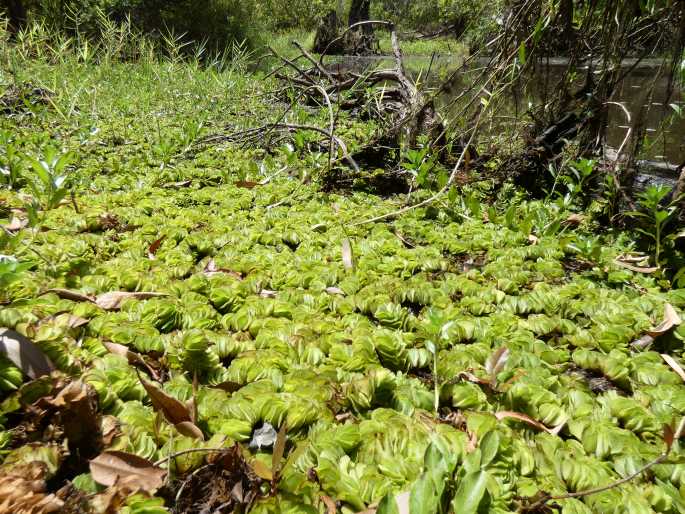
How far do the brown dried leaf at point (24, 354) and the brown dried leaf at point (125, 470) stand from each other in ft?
0.94

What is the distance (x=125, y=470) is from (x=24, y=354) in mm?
389

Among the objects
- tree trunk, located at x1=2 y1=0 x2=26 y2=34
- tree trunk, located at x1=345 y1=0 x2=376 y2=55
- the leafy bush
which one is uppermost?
tree trunk, located at x1=2 y1=0 x2=26 y2=34

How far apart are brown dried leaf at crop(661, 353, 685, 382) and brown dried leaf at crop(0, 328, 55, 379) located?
5.80ft

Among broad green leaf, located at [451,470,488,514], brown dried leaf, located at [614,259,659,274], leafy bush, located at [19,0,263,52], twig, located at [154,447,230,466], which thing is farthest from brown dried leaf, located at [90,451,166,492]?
leafy bush, located at [19,0,263,52]

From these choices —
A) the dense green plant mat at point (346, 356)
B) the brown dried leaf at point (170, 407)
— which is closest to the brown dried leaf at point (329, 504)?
the dense green plant mat at point (346, 356)

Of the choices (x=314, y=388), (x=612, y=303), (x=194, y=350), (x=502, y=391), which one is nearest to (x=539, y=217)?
(x=612, y=303)

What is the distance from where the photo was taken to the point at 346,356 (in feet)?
4.25

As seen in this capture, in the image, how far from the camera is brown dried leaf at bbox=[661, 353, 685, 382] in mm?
1345

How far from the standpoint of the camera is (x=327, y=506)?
0.87 meters

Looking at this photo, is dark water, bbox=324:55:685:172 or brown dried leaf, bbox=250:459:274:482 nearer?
brown dried leaf, bbox=250:459:274:482

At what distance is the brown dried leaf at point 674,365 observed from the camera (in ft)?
4.41

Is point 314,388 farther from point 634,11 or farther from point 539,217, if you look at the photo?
point 634,11

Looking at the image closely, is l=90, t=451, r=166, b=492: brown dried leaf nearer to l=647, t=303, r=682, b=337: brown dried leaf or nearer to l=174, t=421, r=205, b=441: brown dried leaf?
l=174, t=421, r=205, b=441: brown dried leaf

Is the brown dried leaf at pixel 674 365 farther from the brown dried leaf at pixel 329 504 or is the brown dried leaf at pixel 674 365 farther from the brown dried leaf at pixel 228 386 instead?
the brown dried leaf at pixel 228 386
